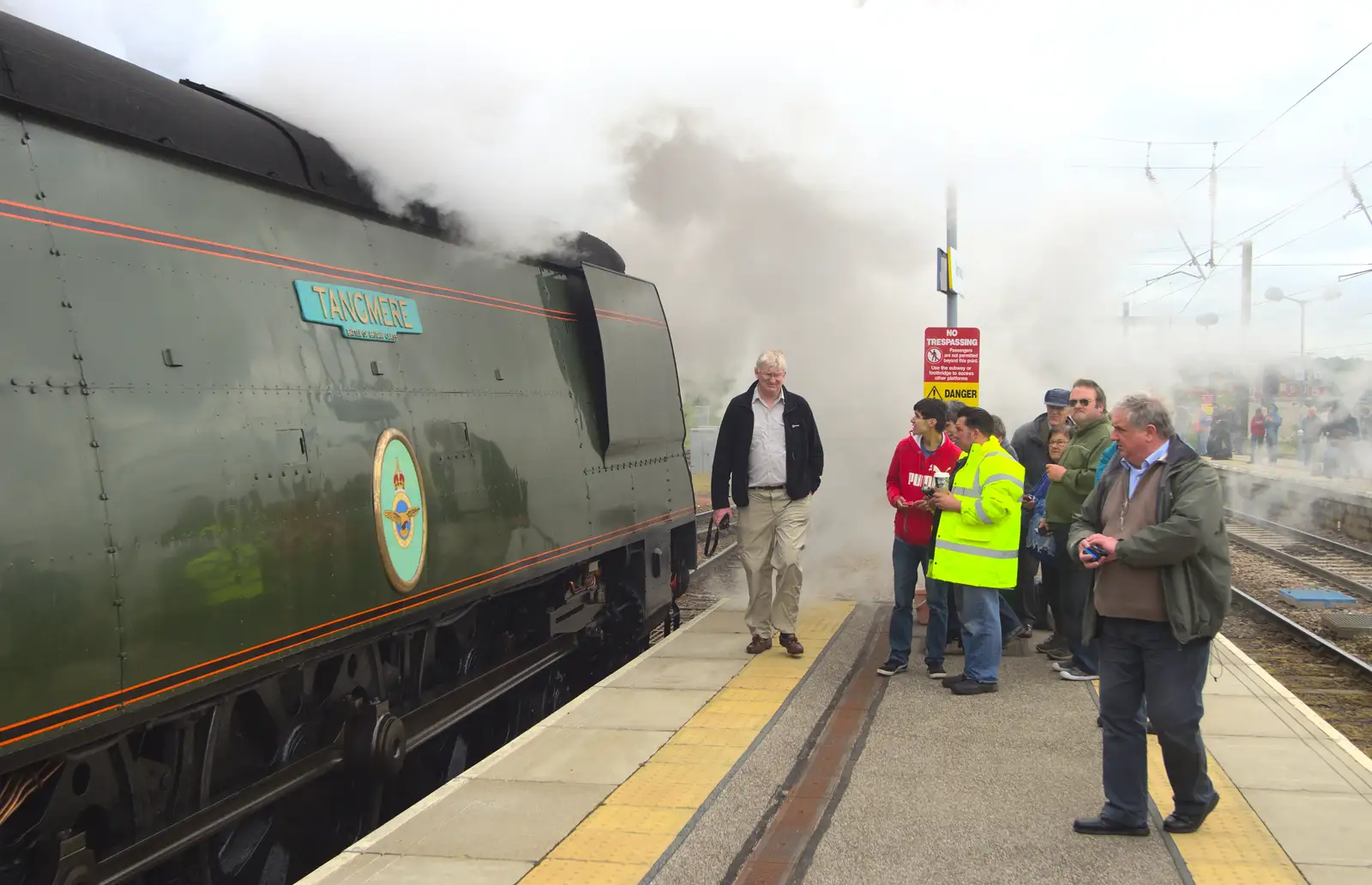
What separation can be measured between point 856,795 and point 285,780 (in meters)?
2.24

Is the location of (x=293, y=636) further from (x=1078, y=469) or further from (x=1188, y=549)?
(x=1078, y=469)

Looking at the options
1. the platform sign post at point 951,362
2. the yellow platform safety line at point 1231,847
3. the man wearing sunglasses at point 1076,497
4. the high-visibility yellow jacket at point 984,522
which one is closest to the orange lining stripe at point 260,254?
the high-visibility yellow jacket at point 984,522

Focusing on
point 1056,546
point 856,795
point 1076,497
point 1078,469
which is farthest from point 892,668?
point 856,795

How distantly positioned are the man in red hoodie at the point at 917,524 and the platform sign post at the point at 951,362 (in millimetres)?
3622

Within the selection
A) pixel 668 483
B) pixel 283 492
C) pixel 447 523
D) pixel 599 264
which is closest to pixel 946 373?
pixel 668 483

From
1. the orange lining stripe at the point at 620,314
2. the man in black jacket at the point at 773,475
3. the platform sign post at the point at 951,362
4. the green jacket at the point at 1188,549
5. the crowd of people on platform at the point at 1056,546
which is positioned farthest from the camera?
the platform sign post at the point at 951,362

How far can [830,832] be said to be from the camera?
422 centimetres

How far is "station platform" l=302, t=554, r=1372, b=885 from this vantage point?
3.89 m

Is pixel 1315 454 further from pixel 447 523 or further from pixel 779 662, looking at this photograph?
pixel 447 523

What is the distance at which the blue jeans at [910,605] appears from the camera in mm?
6660

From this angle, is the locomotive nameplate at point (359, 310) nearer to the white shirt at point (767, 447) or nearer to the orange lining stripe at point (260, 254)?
the orange lining stripe at point (260, 254)

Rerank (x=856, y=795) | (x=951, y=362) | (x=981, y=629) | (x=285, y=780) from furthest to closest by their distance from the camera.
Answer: (x=951, y=362) → (x=981, y=629) → (x=856, y=795) → (x=285, y=780)

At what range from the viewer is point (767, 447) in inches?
281

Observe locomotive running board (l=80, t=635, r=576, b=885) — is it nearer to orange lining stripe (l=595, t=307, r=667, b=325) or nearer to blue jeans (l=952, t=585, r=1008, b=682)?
orange lining stripe (l=595, t=307, r=667, b=325)
